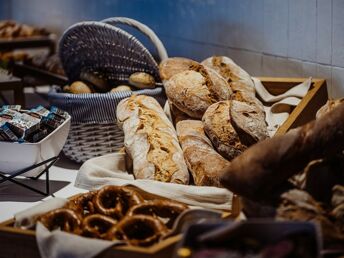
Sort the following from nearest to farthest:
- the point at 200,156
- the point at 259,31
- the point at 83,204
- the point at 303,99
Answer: the point at 83,204
the point at 200,156
the point at 303,99
the point at 259,31

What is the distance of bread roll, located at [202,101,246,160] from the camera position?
192 centimetres

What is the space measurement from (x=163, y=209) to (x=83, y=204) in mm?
225

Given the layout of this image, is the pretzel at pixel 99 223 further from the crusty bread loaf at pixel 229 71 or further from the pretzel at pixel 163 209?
the crusty bread loaf at pixel 229 71

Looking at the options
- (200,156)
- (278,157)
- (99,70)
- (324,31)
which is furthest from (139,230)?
(99,70)

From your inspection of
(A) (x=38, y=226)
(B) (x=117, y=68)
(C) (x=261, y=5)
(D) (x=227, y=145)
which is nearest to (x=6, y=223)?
(A) (x=38, y=226)

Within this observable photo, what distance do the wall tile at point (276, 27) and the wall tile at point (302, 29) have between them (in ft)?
0.09

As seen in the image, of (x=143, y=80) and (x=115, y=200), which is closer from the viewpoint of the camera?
(x=115, y=200)

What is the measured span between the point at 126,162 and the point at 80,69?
666mm

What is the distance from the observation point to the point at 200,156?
1900 millimetres

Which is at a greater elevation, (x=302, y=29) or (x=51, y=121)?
(x=302, y=29)

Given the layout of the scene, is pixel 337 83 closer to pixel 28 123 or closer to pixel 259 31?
pixel 259 31

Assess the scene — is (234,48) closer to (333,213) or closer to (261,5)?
(261,5)

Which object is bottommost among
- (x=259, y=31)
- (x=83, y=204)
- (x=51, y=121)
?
(x=83, y=204)

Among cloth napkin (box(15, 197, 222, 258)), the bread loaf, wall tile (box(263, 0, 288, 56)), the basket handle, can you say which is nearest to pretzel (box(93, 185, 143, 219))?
cloth napkin (box(15, 197, 222, 258))
